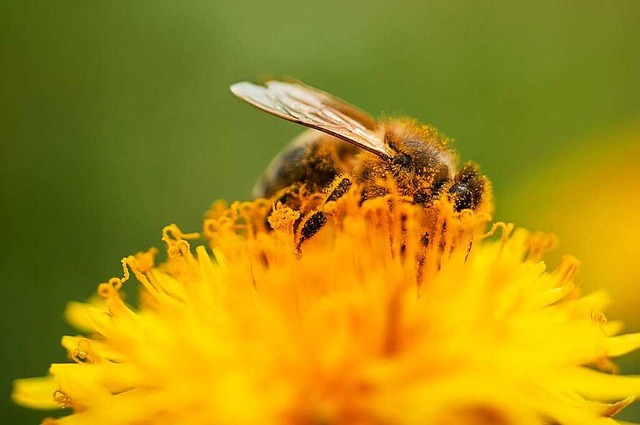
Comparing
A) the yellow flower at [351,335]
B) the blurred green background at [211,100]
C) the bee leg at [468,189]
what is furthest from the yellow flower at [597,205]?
the bee leg at [468,189]

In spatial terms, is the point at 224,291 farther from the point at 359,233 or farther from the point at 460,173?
the point at 460,173

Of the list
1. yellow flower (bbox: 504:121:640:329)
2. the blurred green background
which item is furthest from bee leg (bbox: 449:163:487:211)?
the blurred green background

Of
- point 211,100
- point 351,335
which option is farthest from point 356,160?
point 211,100

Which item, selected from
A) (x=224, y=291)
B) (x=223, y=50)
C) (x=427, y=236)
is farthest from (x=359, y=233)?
(x=223, y=50)

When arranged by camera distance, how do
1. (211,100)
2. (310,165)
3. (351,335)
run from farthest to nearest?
(211,100)
(310,165)
(351,335)

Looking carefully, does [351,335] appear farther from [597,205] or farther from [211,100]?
[211,100]

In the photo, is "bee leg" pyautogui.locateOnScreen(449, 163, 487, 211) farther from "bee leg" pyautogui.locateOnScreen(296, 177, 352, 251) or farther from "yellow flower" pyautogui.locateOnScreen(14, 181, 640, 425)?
"bee leg" pyautogui.locateOnScreen(296, 177, 352, 251)
